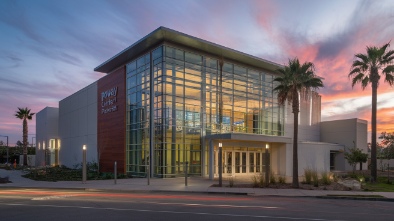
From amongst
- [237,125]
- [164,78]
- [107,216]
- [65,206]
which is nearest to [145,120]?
[164,78]

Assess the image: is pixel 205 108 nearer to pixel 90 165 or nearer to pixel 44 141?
pixel 90 165

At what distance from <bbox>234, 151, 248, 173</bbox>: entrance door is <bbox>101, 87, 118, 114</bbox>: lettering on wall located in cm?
1367

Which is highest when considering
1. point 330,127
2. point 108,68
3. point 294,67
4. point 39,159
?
point 108,68

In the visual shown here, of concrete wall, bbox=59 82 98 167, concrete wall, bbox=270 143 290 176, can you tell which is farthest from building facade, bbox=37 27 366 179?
concrete wall, bbox=59 82 98 167

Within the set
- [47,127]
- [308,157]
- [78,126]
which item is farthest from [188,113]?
[47,127]

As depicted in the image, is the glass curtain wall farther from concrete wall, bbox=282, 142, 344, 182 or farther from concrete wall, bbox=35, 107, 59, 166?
concrete wall, bbox=35, 107, 59, 166

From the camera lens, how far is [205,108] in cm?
3300

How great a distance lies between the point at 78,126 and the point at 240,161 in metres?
24.5

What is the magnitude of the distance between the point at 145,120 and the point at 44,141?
33954 millimetres

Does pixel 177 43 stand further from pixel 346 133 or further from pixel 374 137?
pixel 346 133

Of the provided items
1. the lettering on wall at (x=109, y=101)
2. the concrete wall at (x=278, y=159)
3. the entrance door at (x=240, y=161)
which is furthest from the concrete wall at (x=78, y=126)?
the concrete wall at (x=278, y=159)

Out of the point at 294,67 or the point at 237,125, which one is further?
the point at 237,125

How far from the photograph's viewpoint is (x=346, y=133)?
4769 cm

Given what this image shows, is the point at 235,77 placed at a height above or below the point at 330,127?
above
